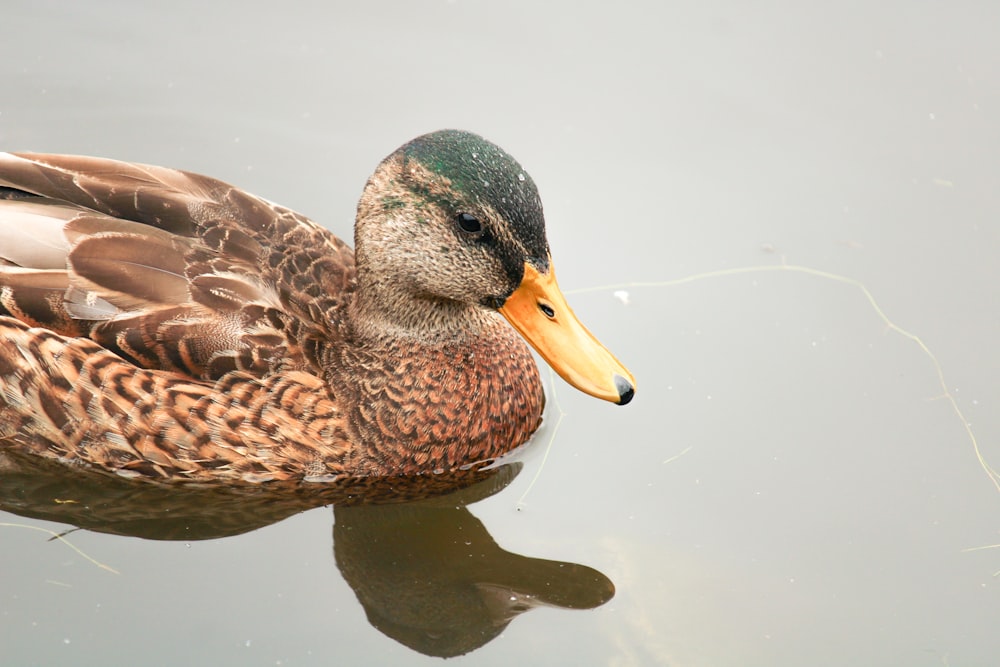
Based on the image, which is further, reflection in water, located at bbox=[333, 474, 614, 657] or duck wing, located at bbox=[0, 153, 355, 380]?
duck wing, located at bbox=[0, 153, 355, 380]

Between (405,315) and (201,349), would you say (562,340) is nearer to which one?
(405,315)

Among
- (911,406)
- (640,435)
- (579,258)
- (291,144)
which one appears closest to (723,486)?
(640,435)

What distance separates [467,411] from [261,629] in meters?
1.49

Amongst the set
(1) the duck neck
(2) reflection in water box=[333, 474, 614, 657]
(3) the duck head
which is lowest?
(2) reflection in water box=[333, 474, 614, 657]

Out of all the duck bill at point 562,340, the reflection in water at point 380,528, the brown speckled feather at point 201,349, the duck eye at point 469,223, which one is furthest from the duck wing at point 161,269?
the duck bill at point 562,340

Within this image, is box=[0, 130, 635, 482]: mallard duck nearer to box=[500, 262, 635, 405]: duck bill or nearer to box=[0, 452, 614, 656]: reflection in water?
box=[500, 262, 635, 405]: duck bill

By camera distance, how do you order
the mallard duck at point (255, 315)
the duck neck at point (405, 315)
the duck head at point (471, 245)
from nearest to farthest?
the duck head at point (471, 245), the mallard duck at point (255, 315), the duck neck at point (405, 315)

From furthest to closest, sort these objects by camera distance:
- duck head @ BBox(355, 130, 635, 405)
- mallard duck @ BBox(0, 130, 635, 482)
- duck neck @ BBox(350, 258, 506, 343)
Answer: duck neck @ BBox(350, 258, 506, 343), mallard duck @ BBox(0, 130, 635, 482), duck head @ BBox(355, 130, 635, 405)

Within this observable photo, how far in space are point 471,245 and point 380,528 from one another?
4.79ft

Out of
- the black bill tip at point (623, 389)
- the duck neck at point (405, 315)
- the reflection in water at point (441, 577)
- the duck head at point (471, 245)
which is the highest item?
the duck head at point (471, 245)

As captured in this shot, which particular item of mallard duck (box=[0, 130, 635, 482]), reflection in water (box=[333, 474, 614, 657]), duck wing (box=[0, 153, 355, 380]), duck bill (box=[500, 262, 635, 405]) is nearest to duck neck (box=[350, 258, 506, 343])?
mallard duck (box=[0, 130, 635, 482])

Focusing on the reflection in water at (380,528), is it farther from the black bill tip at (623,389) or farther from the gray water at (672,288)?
the black bill tip at (623,389)

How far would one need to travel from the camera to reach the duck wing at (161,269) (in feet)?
19.2

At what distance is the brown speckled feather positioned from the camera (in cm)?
586
